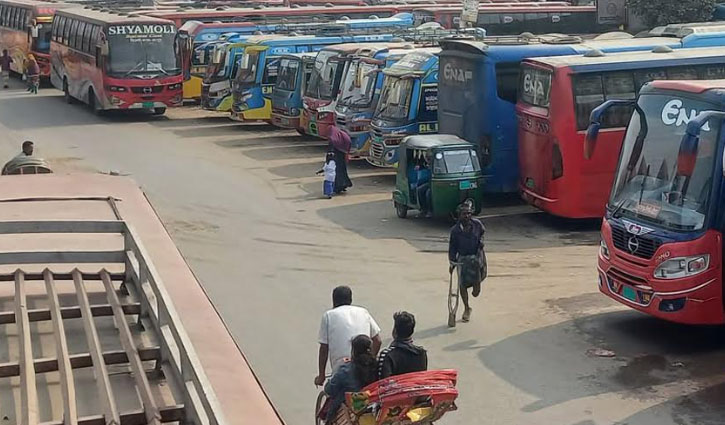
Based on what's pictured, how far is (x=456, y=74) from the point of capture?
19609 millimetres

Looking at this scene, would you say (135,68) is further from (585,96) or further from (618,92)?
(618,92)

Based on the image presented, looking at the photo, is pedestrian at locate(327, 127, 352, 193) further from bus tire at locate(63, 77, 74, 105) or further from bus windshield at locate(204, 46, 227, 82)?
bus tire at locate(63, 77, 74, 105)

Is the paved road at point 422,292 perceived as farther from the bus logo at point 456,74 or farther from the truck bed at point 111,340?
the truck bed at point 111,340

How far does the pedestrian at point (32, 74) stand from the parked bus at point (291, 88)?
12623mm

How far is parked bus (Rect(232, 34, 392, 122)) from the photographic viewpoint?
28750 millimetres

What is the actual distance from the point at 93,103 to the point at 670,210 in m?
23.9

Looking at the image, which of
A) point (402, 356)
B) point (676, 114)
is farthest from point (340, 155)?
point (402, 356)

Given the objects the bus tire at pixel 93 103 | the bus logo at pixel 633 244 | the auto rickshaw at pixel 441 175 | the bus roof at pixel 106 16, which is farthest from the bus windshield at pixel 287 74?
the bus logo at pixel 633 244

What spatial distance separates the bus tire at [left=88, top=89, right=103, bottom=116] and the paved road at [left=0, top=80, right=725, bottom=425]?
23.0 feet

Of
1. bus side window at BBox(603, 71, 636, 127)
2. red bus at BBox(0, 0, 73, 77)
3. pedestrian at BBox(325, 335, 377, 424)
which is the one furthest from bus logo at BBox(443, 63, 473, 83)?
red bus at BBox(0, 0, 73, 77)

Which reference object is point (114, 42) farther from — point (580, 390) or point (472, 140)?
point (580, 390)

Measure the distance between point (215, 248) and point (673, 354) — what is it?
7.40m

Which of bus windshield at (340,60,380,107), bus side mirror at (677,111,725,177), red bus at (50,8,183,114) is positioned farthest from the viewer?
red bus at (50,8,183,114)

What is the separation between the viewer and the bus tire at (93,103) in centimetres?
3206
